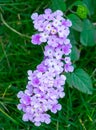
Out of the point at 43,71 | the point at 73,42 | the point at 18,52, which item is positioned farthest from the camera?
the point at 18,52

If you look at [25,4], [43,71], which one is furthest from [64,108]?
[25,4]

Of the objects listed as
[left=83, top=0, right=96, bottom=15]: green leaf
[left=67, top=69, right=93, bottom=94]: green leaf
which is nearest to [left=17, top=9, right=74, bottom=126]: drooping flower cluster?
[left=67, top=69, right=93, bottom=94]: green leaf

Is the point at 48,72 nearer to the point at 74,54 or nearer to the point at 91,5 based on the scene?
the point at 74,54

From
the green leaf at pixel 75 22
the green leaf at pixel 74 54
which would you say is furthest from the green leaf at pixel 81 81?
the green leaf at pixel 75 22

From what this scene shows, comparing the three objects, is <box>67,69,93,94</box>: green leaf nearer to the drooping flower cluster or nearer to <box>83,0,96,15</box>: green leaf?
the drooping flower cluster

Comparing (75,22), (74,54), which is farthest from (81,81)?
(75,22)

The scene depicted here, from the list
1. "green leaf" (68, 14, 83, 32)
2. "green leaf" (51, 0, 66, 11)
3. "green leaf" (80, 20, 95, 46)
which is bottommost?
"green leaf" (80, 20, 95, 46)

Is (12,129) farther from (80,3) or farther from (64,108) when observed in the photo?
(80,3)
